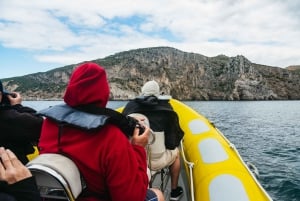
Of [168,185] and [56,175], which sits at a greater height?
[56,175]

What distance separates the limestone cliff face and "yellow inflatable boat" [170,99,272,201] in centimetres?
14212

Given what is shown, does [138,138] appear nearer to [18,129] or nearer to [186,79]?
[18,129]

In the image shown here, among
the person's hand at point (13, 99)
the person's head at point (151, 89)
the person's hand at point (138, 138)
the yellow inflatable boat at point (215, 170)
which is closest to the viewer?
the person's hand at point (138, 138)

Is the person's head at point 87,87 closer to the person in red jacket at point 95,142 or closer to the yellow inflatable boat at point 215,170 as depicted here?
the person in red jacket at point 95,142

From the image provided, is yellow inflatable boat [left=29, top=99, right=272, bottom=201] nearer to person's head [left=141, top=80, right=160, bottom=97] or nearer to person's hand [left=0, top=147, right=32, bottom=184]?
person's head [left=141, top=80, right=160, bottom=97]

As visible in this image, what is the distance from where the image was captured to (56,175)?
181cm

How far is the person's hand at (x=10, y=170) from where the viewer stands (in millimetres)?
1569

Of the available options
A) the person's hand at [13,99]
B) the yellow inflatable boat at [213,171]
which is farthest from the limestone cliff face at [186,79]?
the person's hand at [13,99]

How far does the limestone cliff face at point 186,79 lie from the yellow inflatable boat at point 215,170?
142m

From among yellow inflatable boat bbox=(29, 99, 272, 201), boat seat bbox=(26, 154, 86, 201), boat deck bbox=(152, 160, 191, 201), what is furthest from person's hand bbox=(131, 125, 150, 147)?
boat deck bbox=(152, 160, 191, 201)

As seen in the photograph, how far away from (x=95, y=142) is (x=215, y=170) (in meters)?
3.14

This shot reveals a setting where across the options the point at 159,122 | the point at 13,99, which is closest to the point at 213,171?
the point at 159,122

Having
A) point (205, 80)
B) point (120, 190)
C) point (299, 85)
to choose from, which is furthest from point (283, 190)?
point (299, 85)

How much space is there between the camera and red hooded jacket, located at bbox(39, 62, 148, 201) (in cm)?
202
